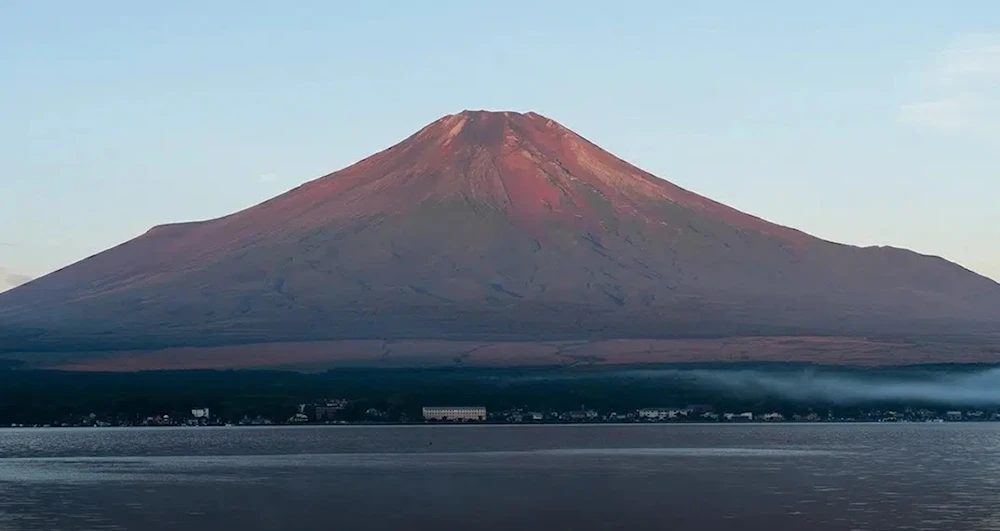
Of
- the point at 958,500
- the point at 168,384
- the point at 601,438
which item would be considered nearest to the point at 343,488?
the point at 958,500

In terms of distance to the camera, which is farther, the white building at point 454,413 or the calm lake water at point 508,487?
the white building at point 454,413

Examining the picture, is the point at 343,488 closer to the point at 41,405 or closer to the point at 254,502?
the point at 254,502

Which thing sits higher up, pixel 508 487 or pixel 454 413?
Result: pixel 454 413

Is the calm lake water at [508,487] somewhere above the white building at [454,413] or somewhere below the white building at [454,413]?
below

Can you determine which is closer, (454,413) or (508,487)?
(508,487)
